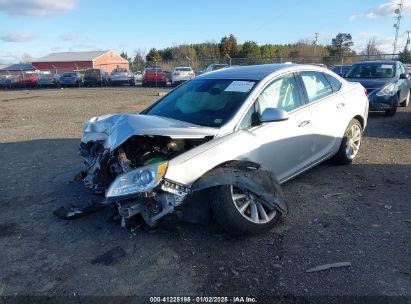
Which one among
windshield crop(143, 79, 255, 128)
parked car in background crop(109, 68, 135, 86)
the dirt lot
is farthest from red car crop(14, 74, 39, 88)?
windshield crop(143, 79, 255, 128)

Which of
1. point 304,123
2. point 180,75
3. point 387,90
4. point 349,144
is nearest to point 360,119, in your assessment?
point 349,144

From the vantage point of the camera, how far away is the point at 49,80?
33.1 metres

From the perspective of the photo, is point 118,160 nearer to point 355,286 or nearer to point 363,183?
point 355,286

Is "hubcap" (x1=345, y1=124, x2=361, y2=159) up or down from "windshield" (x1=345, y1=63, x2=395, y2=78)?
down

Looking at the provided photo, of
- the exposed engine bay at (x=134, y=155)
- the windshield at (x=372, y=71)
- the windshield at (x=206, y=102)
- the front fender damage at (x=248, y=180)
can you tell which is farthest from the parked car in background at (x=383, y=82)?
the exposed engine bay at (x=134, y=155)

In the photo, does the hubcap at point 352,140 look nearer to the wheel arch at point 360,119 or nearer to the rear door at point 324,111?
the wheel arch at point 360,119

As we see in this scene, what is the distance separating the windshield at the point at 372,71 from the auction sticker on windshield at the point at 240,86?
330 inches

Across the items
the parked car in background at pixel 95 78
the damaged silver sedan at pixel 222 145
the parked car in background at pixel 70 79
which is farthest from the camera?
the parked car in background at pixel 95 78

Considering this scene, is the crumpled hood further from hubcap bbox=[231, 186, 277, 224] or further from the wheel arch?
the wheel arch

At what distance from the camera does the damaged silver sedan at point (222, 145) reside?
3.48 metres

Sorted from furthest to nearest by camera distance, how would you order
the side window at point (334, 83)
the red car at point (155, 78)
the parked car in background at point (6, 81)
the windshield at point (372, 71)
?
the parked car in background at point (6, 81) → the red car at point (155, 78) → the windshield at point (372, 71) → the side window at point (334, 83)

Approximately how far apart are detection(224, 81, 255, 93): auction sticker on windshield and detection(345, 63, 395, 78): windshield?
837cm

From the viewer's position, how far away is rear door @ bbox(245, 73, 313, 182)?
4.22 metres

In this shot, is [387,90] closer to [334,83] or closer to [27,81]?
[334,83]
